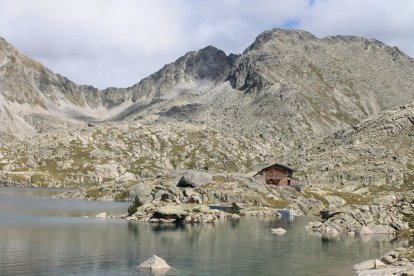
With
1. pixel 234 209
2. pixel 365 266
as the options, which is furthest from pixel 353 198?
pixel 365 266

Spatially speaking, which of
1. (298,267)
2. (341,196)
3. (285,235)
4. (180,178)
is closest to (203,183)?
(180,178)

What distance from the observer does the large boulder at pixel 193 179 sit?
577 ft

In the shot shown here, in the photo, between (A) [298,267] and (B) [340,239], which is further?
(B) [340,239]

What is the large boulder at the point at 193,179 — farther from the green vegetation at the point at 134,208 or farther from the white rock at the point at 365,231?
the white rock at the point at 365,231

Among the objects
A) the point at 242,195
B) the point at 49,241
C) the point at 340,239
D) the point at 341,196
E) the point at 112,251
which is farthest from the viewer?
the point at 341,196

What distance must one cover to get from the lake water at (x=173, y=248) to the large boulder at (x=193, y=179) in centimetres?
3671

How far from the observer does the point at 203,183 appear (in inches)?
6998

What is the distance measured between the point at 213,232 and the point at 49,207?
7938 centimetres

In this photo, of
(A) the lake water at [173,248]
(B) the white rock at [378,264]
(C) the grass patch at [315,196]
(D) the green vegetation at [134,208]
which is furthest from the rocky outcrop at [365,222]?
(C) the grass patch at [315,196]

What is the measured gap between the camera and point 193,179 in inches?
6959

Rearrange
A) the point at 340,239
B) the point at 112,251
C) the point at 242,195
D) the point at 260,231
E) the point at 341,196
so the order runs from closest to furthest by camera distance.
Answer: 1. the point at 112,251
2. the point at 340,239
3. the point at 260,231
4. the point at 242,195
5. the point at 341,196

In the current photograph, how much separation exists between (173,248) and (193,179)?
8196cm

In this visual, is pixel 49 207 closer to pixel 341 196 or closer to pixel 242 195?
pixel 242 195

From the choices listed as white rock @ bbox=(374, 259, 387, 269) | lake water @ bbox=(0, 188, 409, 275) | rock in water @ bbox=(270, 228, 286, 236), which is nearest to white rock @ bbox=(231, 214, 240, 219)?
lake water @ bbox=(0, 188, 409, 275)
